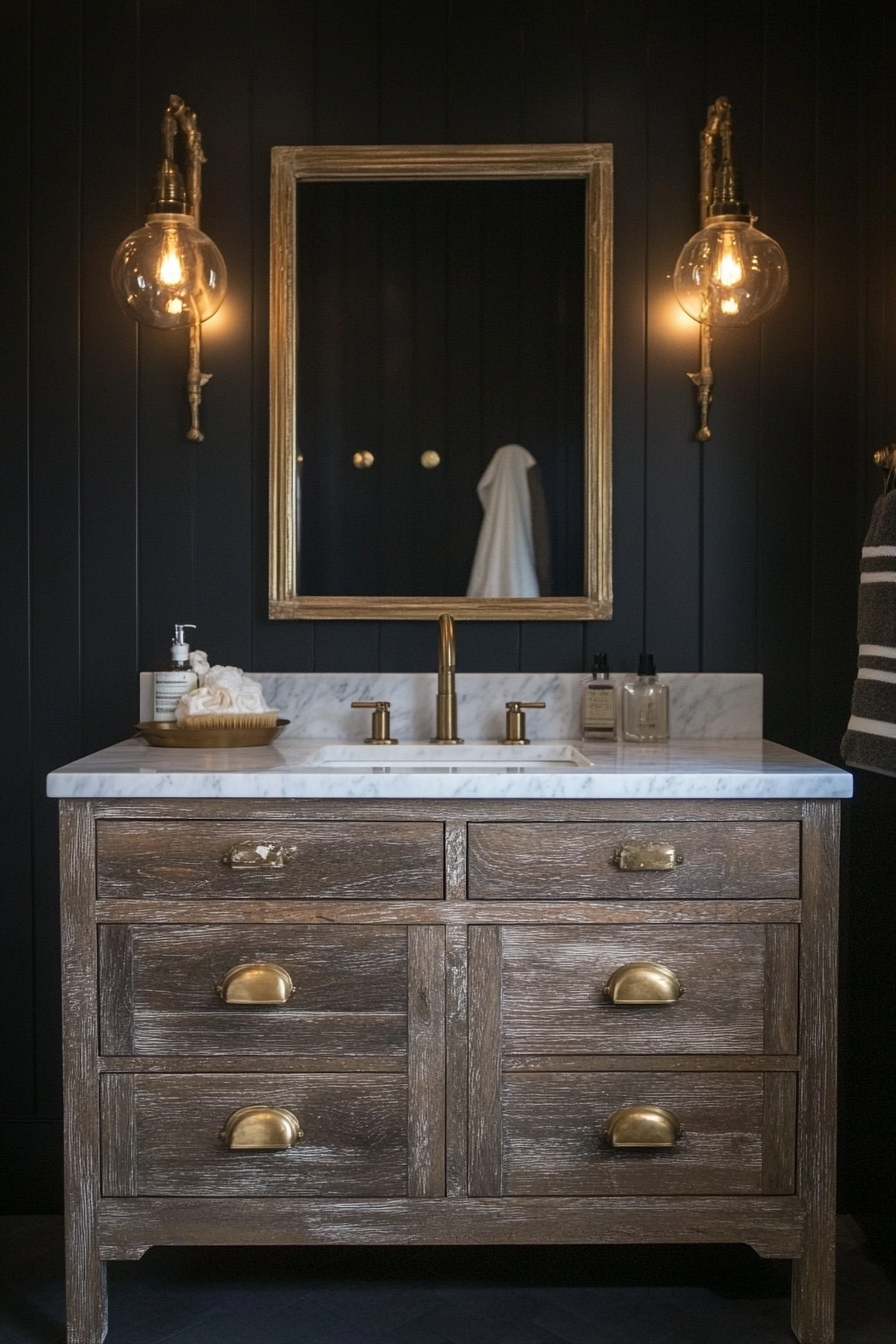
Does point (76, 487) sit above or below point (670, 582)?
above

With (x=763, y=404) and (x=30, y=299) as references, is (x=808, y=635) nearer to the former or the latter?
(x=763, y=404)

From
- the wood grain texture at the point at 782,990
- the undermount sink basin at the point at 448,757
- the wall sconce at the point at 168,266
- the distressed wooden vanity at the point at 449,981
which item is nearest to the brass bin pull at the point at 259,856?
the distressed wooden vanity at the point at 449,981

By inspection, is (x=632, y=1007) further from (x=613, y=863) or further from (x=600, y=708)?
(x=600, y=708)

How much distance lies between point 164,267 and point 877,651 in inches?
53.6

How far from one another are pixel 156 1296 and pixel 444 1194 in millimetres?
564

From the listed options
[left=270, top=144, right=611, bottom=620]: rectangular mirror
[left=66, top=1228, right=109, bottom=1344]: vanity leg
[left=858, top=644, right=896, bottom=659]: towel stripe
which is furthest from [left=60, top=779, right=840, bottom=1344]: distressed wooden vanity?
[left=270, top=144, right=611, bottom=620]: rectangular mirror

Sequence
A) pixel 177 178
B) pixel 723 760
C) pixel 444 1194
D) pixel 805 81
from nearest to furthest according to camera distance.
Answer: pixel 444 1194, pixel 723 760, pixel 177 178, pixel 805 81

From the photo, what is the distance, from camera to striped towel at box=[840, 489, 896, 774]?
176 cm

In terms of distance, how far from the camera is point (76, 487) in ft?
7.48

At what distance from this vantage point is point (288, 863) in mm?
1722

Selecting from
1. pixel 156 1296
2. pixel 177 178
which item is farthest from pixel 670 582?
pixel 156 1296

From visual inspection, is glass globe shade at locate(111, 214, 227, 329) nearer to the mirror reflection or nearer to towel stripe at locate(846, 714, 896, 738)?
the mirror reflection

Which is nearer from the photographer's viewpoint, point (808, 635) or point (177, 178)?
point (177, 178)

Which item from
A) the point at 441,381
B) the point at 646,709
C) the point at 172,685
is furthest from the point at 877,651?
the point at 172,685
